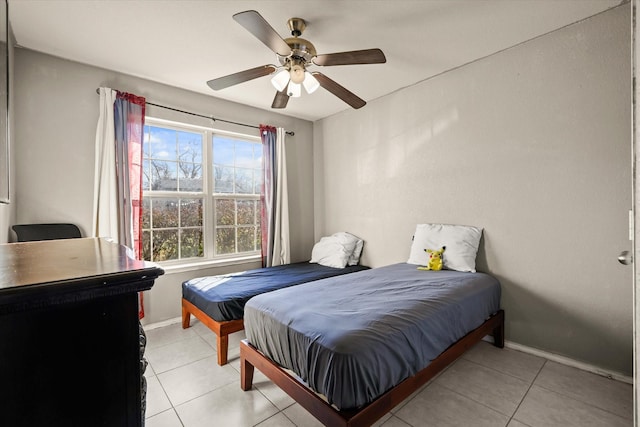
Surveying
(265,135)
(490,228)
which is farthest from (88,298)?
(265,135)

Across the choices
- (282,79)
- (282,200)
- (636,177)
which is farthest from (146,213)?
(636,177)

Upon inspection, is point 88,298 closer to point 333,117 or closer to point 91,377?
point 91,377

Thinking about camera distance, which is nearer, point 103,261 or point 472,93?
point 103,261

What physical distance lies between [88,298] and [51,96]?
2.97 meters

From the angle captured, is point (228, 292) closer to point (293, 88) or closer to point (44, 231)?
point (44, 231)

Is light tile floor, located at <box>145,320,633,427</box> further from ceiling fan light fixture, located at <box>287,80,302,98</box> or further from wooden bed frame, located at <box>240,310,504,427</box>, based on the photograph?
ceiling fan light fixture, located at <box>287,80,302,98</box>

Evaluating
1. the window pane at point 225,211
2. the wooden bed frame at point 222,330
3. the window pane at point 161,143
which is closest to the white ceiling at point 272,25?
the window pane at point 161,143

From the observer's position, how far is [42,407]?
498mm

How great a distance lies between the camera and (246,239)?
3.81 metres

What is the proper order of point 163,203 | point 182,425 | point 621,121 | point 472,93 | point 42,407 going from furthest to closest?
point 163,203, point 472,93, point 621,121, point 182,425, point 42,407

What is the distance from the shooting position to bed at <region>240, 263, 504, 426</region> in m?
1.33

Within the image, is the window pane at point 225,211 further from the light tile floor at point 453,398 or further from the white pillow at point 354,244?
the light tile floor at point 453,398

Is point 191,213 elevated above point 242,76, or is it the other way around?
point 242,76

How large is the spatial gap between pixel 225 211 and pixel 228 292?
140 centimetres
